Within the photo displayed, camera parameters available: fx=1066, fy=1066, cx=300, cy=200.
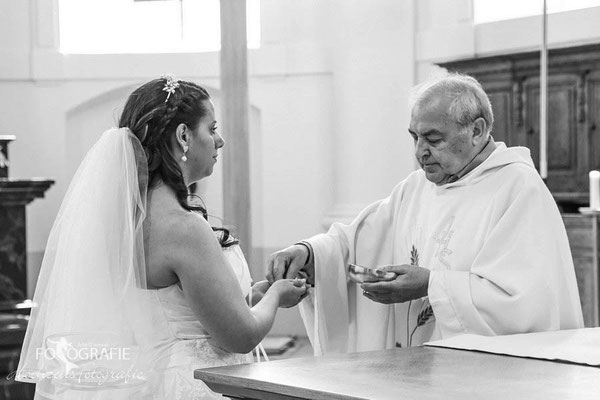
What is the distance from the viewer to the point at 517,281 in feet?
11.8

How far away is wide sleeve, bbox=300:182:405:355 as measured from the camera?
4191mm

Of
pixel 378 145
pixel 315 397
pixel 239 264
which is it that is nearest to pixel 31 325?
pixel 239 264

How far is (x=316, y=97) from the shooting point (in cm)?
1097

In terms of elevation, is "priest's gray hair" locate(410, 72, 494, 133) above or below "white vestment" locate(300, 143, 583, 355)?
above

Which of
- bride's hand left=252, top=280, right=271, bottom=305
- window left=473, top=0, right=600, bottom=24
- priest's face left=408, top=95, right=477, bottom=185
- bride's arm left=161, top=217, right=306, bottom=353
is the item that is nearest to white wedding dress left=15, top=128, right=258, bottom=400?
bride's arm left=161, top=217, right=306, bottom=353

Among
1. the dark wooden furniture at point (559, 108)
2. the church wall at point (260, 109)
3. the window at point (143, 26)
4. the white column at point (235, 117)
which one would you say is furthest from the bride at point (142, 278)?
the window at point (143, 26)

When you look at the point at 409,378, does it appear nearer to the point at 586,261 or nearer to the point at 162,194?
the point at 162,194

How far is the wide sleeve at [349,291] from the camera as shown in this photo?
4.19 meters

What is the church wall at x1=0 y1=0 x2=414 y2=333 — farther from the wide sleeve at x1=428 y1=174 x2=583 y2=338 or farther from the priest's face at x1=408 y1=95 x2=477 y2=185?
the wide sleeve at x1=428 y1=174 x2=583 y2=338

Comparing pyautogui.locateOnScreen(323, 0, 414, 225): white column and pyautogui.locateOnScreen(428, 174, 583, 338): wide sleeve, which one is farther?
pyautogui.locateOnScreen(323, 0, 414, 225): white column

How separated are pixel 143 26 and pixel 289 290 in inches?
348

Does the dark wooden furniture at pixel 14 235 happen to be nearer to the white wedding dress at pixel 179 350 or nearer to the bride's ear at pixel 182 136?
the white wedding dress at pixel 179 350

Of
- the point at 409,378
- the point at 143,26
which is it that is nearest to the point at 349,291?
the point at 409,378

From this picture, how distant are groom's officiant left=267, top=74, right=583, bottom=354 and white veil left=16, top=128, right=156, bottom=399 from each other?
2.88 ft
